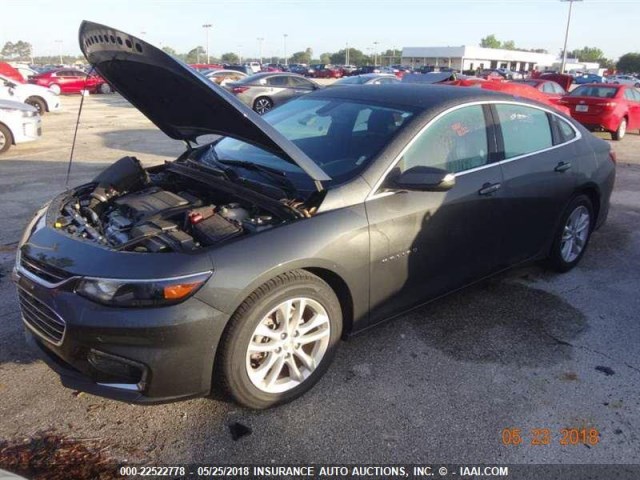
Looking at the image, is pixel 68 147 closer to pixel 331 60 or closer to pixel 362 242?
pixel 362 242

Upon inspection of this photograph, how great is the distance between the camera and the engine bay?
8.98 feet

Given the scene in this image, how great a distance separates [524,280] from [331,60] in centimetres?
14795

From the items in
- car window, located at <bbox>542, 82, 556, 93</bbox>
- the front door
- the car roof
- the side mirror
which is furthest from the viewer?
car window, located at <bbox>542, 82, 556, 93</bbox>

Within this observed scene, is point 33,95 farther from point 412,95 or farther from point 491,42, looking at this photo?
point 491,42

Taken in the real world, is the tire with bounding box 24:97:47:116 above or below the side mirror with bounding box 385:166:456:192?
below

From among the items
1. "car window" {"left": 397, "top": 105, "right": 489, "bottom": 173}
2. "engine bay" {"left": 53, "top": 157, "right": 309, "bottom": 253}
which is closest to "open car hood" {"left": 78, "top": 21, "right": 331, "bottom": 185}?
"engine bay" {"left": 53, "top": 157, "right": 309, "bottom": 253}

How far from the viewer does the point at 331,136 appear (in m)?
3.60

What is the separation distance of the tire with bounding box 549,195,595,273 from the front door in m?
1.00

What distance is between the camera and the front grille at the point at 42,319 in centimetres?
257

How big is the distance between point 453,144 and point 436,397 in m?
1.65

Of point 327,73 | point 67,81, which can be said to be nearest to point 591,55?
point 327,73

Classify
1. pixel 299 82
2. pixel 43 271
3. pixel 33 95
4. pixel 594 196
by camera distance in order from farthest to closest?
pixel 299 82
pixel 33 95
pixel 594 196
pixel 43 271

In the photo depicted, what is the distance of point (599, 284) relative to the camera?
4.59 m
